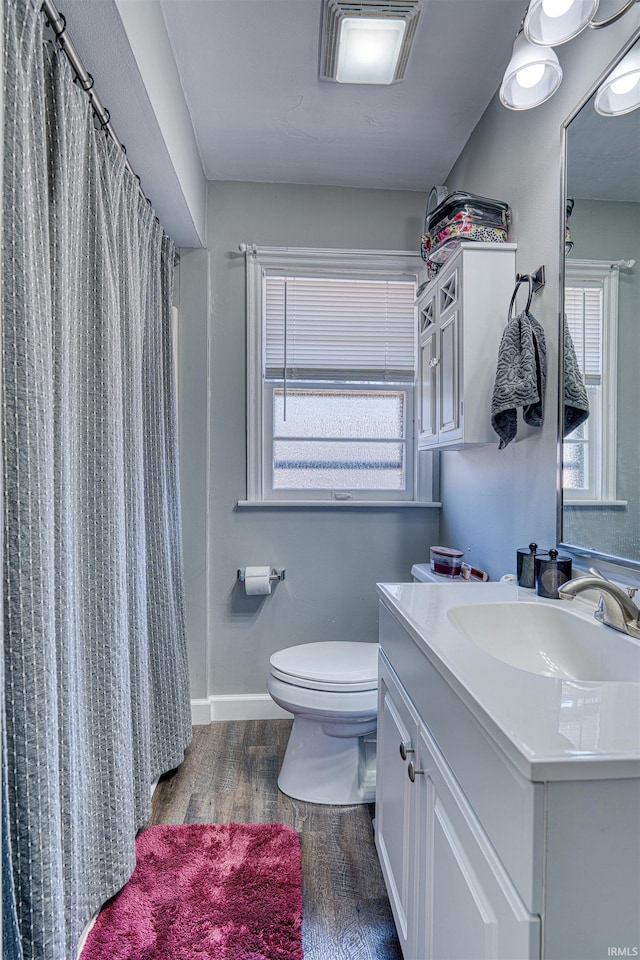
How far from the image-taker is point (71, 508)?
1.08 m

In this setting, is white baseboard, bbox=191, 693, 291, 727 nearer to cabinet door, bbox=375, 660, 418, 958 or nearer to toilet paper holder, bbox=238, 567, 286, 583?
toilet paper holder, bbox=238, 567, 286, 583

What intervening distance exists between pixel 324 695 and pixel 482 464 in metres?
1.01

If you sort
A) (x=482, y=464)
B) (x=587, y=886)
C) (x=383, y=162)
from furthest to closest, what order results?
(x=383, y=162), (x=482, y=464), (x=587, y=886)

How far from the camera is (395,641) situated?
1.22m

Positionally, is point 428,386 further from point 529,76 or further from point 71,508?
point 71,508

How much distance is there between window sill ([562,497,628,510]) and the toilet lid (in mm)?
873

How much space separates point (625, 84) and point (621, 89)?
0.04 feet

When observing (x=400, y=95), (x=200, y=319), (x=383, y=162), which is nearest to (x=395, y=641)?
(x=200, y=319)

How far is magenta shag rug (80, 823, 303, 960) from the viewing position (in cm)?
120

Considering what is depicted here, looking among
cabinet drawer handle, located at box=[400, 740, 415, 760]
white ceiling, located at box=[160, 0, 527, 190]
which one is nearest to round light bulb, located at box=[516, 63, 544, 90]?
white ceiling, located at box=[160, 0, 527, 190]

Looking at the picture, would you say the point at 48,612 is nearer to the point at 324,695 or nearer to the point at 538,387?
the point at 324,695

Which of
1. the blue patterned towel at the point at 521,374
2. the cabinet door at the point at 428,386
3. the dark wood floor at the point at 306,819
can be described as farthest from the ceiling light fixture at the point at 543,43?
the dark wood floor at the point at 306,819

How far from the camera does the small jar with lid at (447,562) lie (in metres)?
1.93

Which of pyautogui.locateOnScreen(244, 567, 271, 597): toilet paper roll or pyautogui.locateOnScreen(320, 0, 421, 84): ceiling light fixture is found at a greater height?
pyautogui.locateOnScreen(320, 0, 421, 84): ceiling light fixture
